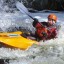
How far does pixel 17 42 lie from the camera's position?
6.20 metres

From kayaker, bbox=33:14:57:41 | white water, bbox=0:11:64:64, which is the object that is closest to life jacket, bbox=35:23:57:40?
kayaker, bbox=33:14:57:41

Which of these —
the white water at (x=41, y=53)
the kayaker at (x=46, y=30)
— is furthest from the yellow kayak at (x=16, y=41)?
the kayaker at (x=46, y=30)

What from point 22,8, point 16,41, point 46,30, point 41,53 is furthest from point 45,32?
point 22,8

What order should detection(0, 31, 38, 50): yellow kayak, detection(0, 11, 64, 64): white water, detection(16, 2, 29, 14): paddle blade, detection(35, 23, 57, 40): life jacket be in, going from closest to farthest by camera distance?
detection(0, 11, 64, 64): white water → detection(0, 31, 38, 50): yellow kayak → detection(35, 23, 57, 40): life jacket → detection(16, 2, 29, 14): paddle blade

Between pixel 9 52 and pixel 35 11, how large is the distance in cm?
592

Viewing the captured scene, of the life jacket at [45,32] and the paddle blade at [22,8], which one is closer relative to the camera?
the life jacket at [45,32]

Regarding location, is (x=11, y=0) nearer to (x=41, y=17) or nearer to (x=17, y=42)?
(x=41, y=17)

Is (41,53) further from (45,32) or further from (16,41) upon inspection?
(16,41)

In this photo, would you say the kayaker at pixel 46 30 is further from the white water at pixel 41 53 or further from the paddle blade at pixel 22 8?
the paddle blade at pixel 22 8

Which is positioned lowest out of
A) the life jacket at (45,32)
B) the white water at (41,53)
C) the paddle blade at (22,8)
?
the white water at (41,53)

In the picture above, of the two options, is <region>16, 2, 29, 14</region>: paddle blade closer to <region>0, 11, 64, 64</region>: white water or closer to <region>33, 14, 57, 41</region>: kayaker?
<region>33, 14, 57, 41</region>: kayaker

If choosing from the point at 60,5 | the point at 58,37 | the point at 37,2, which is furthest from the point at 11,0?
the point at 58,37

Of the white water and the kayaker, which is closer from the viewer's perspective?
the white water

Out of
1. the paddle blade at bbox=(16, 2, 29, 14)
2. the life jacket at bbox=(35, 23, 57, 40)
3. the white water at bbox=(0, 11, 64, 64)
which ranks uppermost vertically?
the paddle blade at bbox=(16, 2, 29, 14)
